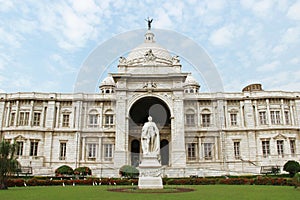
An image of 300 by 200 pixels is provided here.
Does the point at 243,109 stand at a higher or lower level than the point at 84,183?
higher

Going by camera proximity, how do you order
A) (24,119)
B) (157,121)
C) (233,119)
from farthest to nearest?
(157,121)
(233,119)
(24,119)

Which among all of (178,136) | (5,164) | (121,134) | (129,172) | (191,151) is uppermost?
(121,134)

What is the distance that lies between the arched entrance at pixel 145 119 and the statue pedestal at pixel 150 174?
20050 mm

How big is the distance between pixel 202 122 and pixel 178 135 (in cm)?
713

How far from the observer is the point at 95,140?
128 ft

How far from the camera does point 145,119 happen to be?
4159 centimetres

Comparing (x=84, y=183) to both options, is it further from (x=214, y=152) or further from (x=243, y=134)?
(x=243, y=134)

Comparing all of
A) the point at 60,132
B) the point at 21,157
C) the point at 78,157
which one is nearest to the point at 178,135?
the point at 78,157

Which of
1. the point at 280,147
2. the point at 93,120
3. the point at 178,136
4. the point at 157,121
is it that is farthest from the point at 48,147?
the point at 280,147

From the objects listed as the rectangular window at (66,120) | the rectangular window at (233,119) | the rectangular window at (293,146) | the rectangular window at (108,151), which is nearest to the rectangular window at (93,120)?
the rectangular window at (66,120)

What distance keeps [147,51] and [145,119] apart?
12191mm

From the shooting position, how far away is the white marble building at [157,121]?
3612cm

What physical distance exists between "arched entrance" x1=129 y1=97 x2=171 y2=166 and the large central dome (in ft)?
27.7

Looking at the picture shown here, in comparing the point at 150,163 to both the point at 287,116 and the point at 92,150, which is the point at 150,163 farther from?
the point at 287,116
